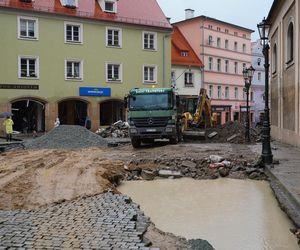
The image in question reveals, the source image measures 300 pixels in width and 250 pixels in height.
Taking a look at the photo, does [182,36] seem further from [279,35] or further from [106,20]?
[279,35]

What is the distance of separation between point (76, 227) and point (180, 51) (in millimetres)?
47036

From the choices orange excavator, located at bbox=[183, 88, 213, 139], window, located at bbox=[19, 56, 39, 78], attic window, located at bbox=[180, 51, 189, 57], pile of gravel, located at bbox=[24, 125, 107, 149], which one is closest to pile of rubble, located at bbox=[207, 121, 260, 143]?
orange excavator, located at bbox=[183, 88, 213, 139]

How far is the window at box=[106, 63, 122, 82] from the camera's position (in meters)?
39.7

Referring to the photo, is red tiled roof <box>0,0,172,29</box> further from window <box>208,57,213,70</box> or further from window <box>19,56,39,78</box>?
window <box>208,57,213,70</box>

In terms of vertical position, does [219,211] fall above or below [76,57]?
below

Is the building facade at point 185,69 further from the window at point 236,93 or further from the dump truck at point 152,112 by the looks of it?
the dump truck at point 152,112

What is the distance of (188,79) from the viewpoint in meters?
51.8

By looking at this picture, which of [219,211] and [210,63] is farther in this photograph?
[210,63]

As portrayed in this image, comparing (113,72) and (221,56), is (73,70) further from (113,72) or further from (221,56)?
(221,56)

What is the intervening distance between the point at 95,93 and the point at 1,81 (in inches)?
307

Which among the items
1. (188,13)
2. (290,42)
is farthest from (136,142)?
(188,13)

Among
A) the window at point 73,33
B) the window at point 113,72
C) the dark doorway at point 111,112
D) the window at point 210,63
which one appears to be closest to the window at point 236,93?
the window at point 210,63

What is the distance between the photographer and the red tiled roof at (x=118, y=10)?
3618 cm

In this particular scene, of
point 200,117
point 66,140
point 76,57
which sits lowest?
point 66,140
